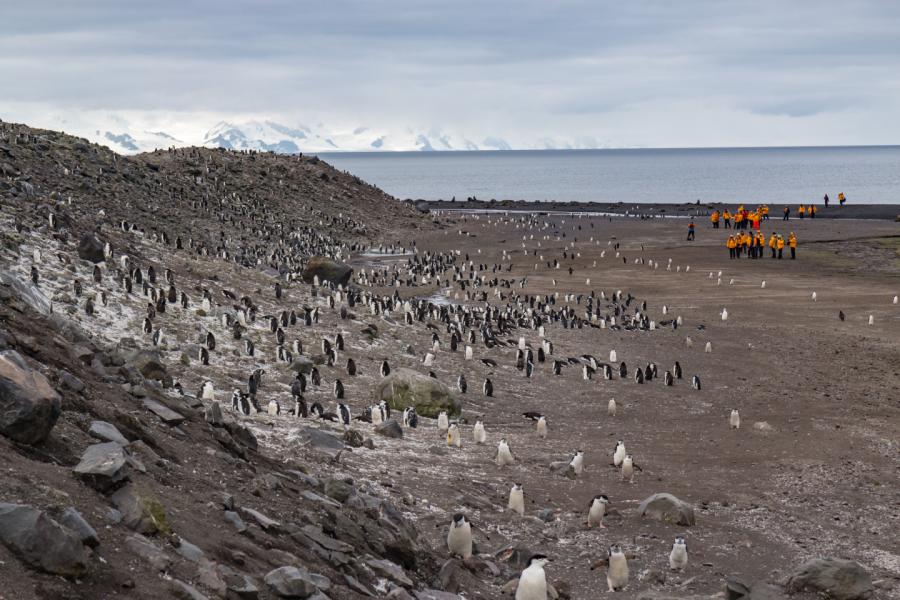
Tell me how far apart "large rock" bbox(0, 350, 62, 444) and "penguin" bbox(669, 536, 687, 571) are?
298 inches

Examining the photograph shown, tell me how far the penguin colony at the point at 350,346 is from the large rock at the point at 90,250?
0.24m

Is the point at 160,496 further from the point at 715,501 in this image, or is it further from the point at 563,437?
the point at 563,437

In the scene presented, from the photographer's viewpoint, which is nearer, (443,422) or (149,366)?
(149,366)

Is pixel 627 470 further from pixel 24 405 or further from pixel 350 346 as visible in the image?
pixel 24 405

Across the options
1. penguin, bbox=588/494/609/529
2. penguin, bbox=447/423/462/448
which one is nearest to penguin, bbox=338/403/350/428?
Result: penguin, bbox=447/423/462/448

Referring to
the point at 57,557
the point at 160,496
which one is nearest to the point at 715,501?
the point at 160,496

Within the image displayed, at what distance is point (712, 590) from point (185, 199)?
150 feet

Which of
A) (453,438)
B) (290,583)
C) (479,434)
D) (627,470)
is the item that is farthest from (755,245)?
(290,583)

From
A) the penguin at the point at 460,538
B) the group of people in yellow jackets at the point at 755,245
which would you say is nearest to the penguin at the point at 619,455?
the penguin at the point at 460,538

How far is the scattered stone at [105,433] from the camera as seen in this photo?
9.25 m

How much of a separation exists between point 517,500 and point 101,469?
6.91 meters

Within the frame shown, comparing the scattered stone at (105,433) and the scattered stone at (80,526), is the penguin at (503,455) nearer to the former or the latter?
the scattered stone at (105,433)

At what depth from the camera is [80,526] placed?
700 cm

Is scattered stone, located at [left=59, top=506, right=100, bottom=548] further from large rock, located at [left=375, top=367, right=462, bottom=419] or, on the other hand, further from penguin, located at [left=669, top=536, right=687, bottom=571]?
large rock, located at [left=375, top=367, right=462, bottom=419]
